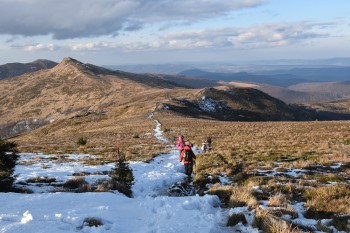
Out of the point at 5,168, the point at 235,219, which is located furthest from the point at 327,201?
the point at 5,168

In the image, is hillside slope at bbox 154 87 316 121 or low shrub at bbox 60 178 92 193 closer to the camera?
low shrub at bbox 60 178 92 193

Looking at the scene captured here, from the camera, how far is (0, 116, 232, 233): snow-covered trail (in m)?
7.52

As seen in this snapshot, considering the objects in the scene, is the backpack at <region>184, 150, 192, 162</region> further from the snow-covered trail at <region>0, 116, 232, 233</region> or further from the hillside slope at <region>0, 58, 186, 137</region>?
the hillside slope at <region>0, 58, 186, 137</region>

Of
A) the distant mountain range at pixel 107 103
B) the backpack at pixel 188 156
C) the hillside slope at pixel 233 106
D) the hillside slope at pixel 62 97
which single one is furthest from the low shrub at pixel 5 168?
the hillside slope at pixel 62 97

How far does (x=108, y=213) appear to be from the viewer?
8508 mm

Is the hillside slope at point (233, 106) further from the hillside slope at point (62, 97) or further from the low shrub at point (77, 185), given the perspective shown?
the low shrub at point (77, 185)

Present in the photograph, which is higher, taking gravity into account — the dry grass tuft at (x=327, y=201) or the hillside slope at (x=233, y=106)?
the dry grass tuft at (x=327, y=201)

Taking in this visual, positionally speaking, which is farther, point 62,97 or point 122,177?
point 62,97

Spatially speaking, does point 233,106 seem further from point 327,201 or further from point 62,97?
A: point 327,201

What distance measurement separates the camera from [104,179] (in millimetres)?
13172

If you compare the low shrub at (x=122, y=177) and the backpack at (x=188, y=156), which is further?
the backpack at (x=188, y=156)

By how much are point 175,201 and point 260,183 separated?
3932 millimetres

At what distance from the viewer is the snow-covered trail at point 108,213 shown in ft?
24.7

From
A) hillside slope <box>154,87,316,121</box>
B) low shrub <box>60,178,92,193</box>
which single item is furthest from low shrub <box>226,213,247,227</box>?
hillside slope <box>154,87,316,121</box>
